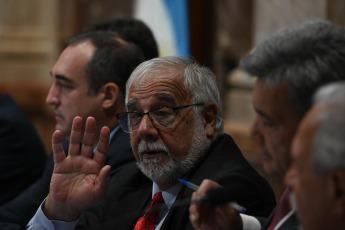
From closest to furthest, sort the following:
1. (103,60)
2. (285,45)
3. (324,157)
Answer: (324,157) → (285,45) → (103,60)

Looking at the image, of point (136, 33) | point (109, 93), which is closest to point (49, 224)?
point (109, 93)

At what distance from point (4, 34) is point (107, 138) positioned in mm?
6435

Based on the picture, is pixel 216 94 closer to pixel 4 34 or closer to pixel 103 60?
pixel 103 60

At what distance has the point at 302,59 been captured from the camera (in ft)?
6.62

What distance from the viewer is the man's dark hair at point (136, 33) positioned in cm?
429

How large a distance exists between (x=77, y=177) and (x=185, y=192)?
51cm

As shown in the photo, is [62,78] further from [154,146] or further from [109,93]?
[154,146]

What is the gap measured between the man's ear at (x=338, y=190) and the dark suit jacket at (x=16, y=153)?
9.65 feet

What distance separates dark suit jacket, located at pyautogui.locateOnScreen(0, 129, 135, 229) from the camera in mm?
3467

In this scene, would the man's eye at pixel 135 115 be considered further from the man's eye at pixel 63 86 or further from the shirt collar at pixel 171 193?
the man's eye at pixel 63 86

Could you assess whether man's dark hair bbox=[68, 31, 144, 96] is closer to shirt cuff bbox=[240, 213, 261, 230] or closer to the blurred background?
shirt cuff bbox=[240, 213, 261, 230]

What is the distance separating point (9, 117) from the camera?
14.4ft

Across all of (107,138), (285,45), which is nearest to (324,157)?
(285,45)

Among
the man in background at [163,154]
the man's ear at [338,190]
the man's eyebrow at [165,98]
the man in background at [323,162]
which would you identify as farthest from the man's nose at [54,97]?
the man's ear at [338,190]
